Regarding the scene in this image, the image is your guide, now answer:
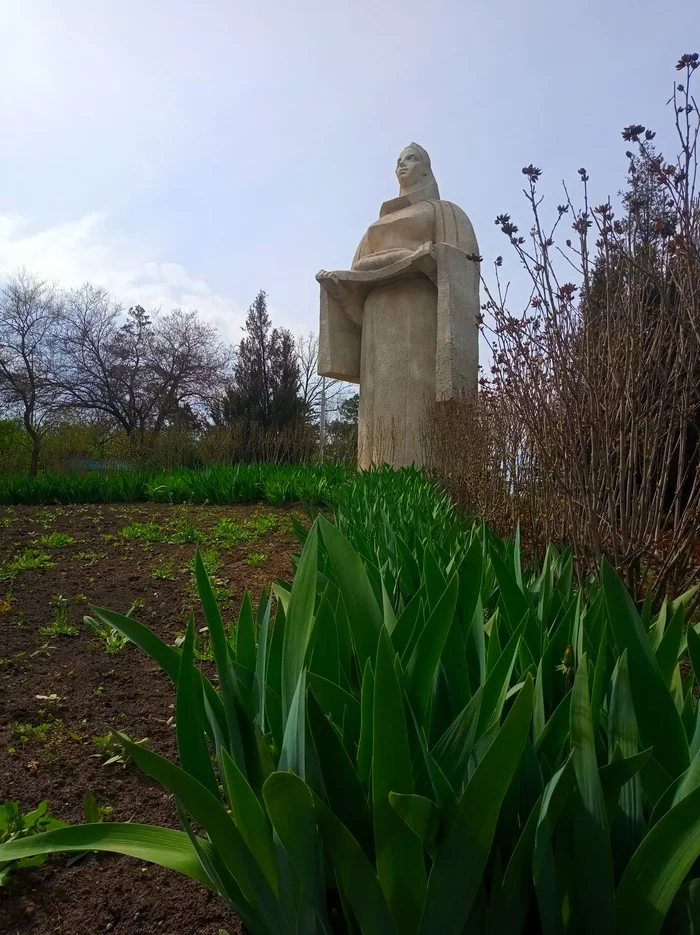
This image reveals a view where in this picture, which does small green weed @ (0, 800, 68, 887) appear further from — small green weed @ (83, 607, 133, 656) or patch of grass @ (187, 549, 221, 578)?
patch of grass @ (187, 549, 221, 578)

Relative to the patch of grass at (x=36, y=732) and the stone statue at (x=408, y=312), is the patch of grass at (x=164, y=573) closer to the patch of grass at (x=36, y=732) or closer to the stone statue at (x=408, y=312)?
the patch of grass at (x=36, y=732)

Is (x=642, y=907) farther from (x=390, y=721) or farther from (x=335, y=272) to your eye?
(x=335, y=272)

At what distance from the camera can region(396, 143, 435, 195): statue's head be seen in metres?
8.36

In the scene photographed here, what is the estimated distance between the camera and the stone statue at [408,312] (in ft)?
24.0

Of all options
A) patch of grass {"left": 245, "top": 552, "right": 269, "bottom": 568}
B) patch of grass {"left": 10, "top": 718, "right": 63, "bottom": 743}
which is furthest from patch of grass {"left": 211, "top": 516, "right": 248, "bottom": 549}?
patch of grass {"left": 10, "top": 718, "right": 63, "bottom": 743}

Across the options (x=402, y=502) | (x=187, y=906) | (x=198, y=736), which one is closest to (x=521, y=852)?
(x=198, y=736)

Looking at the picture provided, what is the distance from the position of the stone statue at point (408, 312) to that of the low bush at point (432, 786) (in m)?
6.33

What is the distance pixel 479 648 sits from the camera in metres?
A: 1.09

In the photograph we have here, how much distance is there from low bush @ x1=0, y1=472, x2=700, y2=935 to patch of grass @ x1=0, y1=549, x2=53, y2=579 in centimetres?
307

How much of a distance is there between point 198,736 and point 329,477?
6.04 metres

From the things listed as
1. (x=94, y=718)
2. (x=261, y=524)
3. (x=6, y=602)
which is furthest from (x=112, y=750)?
(x=261, y=524)

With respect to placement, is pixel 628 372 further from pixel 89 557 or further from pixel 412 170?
pixel 412 170

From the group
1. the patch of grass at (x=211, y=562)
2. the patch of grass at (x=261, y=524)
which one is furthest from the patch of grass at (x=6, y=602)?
the patch of grass at (x=261, y=524)

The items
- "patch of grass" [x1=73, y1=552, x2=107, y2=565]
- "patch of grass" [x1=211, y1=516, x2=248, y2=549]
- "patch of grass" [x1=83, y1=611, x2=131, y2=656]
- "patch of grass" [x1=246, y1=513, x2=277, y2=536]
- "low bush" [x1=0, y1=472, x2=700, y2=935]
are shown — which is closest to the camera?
"low bush" [x1=0, y1=472, x2=700, y2=935]
